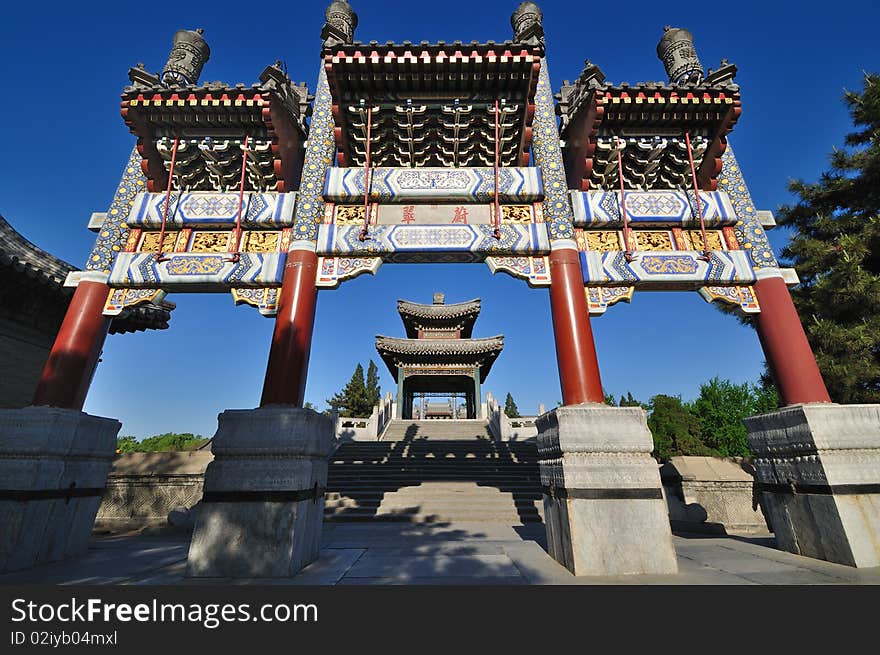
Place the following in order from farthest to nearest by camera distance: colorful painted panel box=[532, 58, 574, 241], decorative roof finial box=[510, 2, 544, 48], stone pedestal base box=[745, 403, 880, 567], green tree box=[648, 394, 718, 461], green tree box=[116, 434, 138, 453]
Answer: green tree box=[116, 434, 138, 453]
green tree box=[648, 394, 718, 461]
decorative roof finial box=[510, 2, 544, 48]
colorful painted panel box=[532, 58, 574, 241]
stone pedestal base box=[745, 403, 880, 567]

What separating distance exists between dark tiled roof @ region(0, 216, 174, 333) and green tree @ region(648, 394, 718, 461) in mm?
26716

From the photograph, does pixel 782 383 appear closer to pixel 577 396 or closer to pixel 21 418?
pixel 577 396

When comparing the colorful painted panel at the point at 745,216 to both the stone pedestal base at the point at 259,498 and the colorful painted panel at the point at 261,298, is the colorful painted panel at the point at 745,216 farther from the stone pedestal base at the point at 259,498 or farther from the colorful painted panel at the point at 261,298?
the colorful painted panel at the point at 261,298

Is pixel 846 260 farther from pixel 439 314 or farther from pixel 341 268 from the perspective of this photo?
pixel 439 314

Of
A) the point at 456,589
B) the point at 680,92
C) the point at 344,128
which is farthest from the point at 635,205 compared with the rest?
the point at 456,589

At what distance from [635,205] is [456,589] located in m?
6.25

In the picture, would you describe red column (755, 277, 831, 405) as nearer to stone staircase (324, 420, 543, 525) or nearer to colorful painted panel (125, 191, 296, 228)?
stone staircase (324, 420, 543, 525)

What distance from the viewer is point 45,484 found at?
4.70 metres

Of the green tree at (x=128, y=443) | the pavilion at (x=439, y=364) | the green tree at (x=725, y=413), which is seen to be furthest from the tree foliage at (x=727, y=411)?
the green tree at (x=128, y=443)

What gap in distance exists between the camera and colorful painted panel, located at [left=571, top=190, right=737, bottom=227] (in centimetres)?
638

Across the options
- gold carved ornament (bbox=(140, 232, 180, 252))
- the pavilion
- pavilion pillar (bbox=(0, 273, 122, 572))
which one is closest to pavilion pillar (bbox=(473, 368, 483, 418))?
the pavilion

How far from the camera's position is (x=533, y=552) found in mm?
4770

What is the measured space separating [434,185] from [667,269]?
4.01 m

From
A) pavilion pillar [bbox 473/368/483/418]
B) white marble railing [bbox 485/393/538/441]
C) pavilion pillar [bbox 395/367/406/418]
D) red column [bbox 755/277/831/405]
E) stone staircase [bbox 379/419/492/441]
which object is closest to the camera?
red column [bbox 755/277/831/405]
